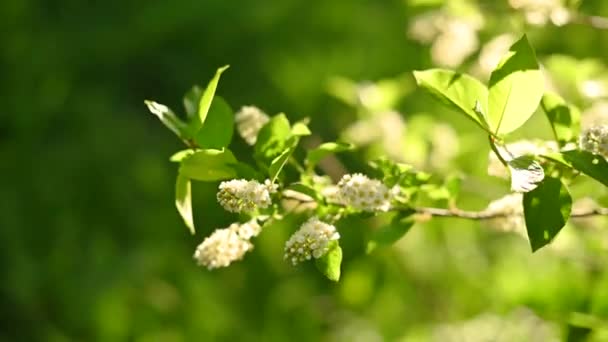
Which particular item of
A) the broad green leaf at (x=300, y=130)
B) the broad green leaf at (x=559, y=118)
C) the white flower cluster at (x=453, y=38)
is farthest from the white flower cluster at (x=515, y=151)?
the white flower cluster at (x=453, y=38)

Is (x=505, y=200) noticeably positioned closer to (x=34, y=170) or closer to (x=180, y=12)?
(x=34, y=170)

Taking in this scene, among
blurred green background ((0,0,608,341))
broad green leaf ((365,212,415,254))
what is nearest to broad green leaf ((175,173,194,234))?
broad green leaf ((365,212,415,254))

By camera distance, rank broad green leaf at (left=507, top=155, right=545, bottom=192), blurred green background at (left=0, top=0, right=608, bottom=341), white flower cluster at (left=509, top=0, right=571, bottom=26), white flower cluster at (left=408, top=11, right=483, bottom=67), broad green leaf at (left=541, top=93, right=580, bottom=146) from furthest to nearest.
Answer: blurred green background at (left=0, top=0, right=608, bottom=341) → white flower cluster at (left=408, top=11, right=483, bottom=67) → white flower cluster at (left=509, top=0, right=571, bottom=26) → broad green leaf at (left=541, top=93, right=580, bottom=146) → broad green leaf at (left=507, top=155, right=545, bottom=192)

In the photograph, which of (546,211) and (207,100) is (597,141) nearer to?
(546,211)

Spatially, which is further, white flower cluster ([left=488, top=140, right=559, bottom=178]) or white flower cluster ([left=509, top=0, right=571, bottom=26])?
white flower cluster ([left=509, top=0, right=571, bottom=26])

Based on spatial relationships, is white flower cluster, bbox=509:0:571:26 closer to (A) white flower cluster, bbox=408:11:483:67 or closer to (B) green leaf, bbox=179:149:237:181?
(A) white flower cluster, bbox=408:11:483:67

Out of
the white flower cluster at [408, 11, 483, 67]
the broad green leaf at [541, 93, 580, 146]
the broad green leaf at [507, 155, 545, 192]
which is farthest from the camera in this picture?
the white flower cluster at [408, 11, 483, 67]

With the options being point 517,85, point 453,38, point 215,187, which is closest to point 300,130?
point 517,85
